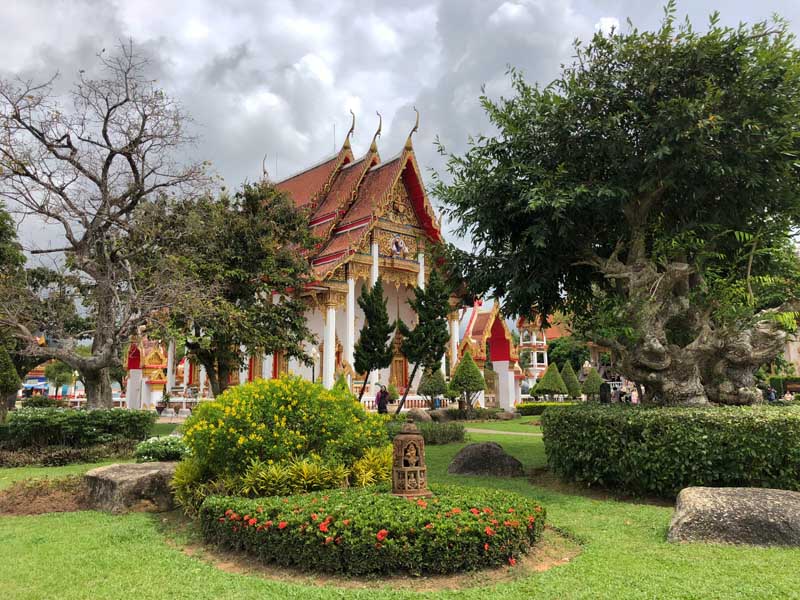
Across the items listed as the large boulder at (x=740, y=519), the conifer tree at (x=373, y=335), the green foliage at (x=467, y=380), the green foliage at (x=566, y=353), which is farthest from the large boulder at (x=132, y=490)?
the green foliage at (x=566, y=353)

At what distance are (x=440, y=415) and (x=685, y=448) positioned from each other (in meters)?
15.6

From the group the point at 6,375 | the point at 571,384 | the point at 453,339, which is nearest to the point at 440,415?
the point at 453,339

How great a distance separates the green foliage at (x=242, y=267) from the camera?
14203mm

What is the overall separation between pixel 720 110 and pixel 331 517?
7.25 metres

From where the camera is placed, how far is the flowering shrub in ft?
21.0

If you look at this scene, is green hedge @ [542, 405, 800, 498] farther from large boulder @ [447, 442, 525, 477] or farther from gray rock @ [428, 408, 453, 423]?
gray rock @ [428, 408, 453, 423]

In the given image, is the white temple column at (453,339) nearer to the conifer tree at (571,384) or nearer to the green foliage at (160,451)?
the conifer tree at (571,384)

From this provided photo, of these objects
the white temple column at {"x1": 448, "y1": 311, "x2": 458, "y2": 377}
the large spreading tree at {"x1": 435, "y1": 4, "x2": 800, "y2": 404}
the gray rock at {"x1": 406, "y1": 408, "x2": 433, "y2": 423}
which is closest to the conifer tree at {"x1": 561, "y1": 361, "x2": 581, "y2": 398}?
the white temple column at {"x1": 448, "y1": 311, "x2": 458, "y2": 377}

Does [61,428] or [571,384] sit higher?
[571,384]

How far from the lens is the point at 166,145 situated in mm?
13008

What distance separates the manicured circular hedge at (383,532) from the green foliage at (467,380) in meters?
17.1

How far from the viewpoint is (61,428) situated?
1138 centimetres

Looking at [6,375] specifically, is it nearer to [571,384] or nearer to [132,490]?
[132,490]

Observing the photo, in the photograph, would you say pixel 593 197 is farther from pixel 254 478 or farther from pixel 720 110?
pixel 254 478
